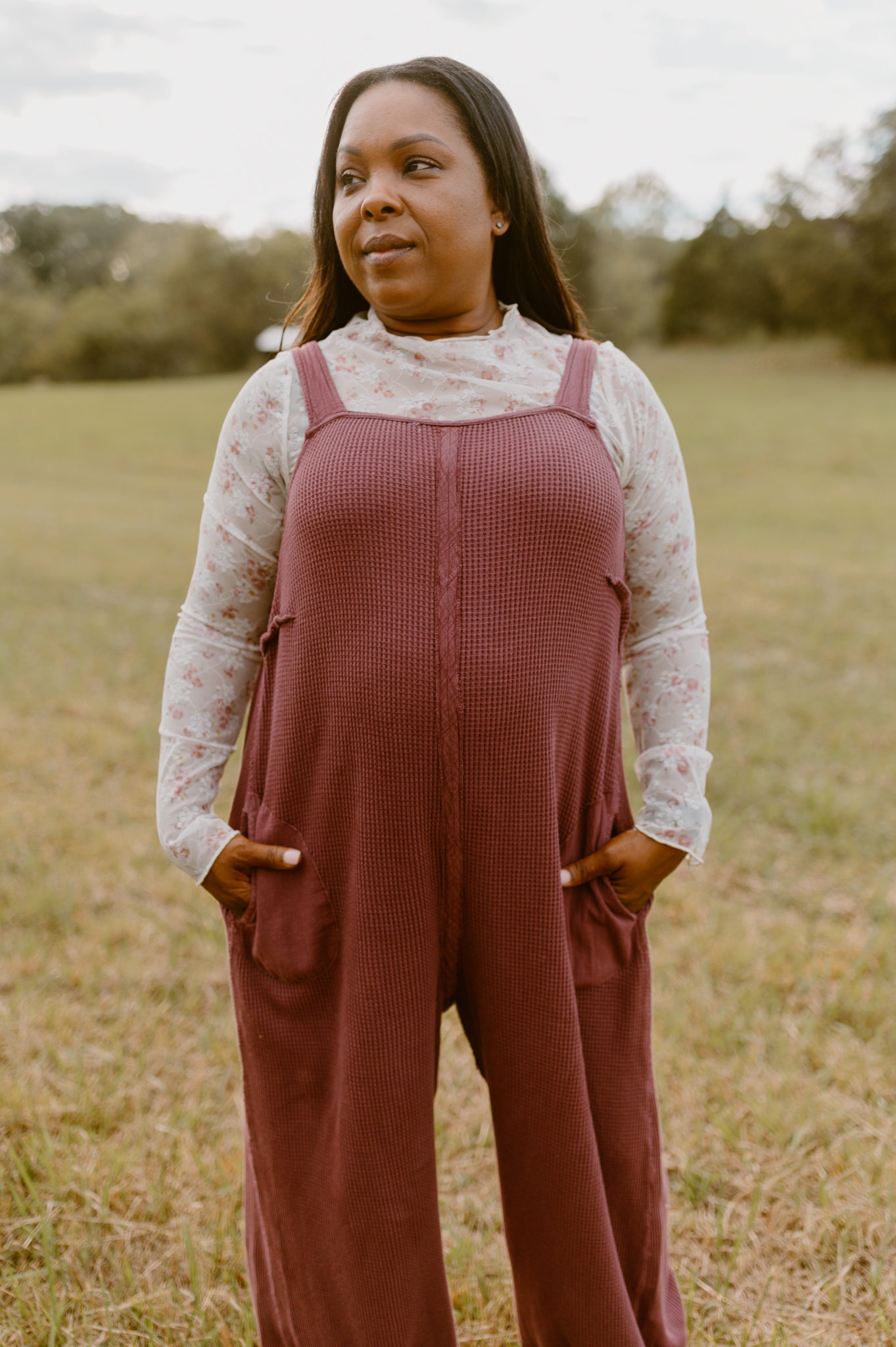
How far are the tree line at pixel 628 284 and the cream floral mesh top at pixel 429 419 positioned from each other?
1047 inches

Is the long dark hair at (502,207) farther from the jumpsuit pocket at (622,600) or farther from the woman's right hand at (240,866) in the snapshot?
the woman's right hand at (240,866)

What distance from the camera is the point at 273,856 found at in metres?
1.38

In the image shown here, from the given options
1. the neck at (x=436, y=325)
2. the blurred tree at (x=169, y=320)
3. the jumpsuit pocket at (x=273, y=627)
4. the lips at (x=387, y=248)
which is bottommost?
the jumpsuit pocket at (x=273, y=627)

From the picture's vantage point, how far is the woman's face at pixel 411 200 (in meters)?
1.34

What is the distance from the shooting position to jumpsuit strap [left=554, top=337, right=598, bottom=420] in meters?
1.35

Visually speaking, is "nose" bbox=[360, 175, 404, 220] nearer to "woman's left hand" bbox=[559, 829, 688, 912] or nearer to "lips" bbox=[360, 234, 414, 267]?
"lips" bbox=[360, 234, 414, 267]

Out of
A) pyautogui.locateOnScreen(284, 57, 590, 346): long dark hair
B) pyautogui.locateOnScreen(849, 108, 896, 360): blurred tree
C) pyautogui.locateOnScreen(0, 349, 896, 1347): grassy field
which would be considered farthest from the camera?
pyautogui.locateOnScreen(849, 108, 896, 360): blurred tree

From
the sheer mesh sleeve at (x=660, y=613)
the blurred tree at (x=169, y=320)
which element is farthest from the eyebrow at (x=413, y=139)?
the blurred tree at (x=169, y=320)

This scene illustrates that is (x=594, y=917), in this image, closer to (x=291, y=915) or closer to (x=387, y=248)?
(x=291, y=915)

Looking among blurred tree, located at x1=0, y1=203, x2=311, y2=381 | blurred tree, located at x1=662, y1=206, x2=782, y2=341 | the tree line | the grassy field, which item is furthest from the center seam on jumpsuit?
blurred tree, located at x1=0, y1=203, x2=311, y2=381

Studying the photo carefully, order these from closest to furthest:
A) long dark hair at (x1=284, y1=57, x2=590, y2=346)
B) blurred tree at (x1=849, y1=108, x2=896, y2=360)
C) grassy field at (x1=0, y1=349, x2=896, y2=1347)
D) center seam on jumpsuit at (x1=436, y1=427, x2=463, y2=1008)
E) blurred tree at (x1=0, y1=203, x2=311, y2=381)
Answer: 1. center seam on jumpsuit at (x1=436, y1=427, x2=463, y2=1008)
2. long dark hair at (x1=284, y1=57, x2=590, y2=346)
3. grassy field at (x1=0, y1=349, x2=896, y2=1347)
4. blurred tree at (x1=849, y1=108, x2=896, y2=360)
5. blurred tree at (x1=0, y1=203, x2=311, y2=381)

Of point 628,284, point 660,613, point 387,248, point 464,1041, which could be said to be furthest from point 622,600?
point 628,284

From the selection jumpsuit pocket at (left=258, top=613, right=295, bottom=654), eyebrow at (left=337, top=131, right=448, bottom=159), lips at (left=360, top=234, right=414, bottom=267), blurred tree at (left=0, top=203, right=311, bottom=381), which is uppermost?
blurred tree at (left=0, top=203, right=311, bottom=381)

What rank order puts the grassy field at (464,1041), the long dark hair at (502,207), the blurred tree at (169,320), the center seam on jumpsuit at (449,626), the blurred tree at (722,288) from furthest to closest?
the blurred tree at (169,320) < the blurred tree at (722,288) < the grassy field at (464,1041) < the long dark hair at (502,207) < the center seam on jumpsuit at (449,626)
